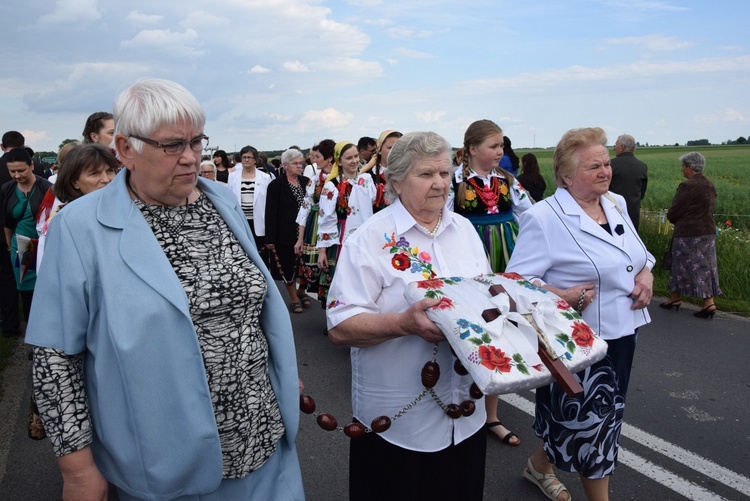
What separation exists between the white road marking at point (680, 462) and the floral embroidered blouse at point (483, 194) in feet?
5.94

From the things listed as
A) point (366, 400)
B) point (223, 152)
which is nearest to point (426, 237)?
point (366, 400)

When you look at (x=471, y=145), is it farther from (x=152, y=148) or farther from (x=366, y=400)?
(x=152, y=148)

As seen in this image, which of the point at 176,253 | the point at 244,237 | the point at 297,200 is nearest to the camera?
the point at 176,253

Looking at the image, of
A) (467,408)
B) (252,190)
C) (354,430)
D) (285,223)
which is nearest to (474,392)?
(467,408)

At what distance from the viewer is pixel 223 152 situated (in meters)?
12.3

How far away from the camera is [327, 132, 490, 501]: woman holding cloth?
7.33ft

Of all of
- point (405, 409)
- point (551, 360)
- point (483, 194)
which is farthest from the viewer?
point (483, 194)

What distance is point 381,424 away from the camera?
7.25 ft

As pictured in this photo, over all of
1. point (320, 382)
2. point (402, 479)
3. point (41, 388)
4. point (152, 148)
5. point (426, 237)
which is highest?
point (152, 148)

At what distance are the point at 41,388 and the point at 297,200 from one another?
5.77 m

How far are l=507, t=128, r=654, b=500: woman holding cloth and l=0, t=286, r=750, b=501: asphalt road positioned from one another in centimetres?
60

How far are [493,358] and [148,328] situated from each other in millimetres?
1009

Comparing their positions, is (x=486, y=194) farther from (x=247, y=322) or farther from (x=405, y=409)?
(x=247, y=322)

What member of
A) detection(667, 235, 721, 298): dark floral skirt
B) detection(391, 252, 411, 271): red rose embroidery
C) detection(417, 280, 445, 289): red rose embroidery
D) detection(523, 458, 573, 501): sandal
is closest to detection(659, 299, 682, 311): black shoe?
detection(667, 235, 721, 298): dark floral skirt
